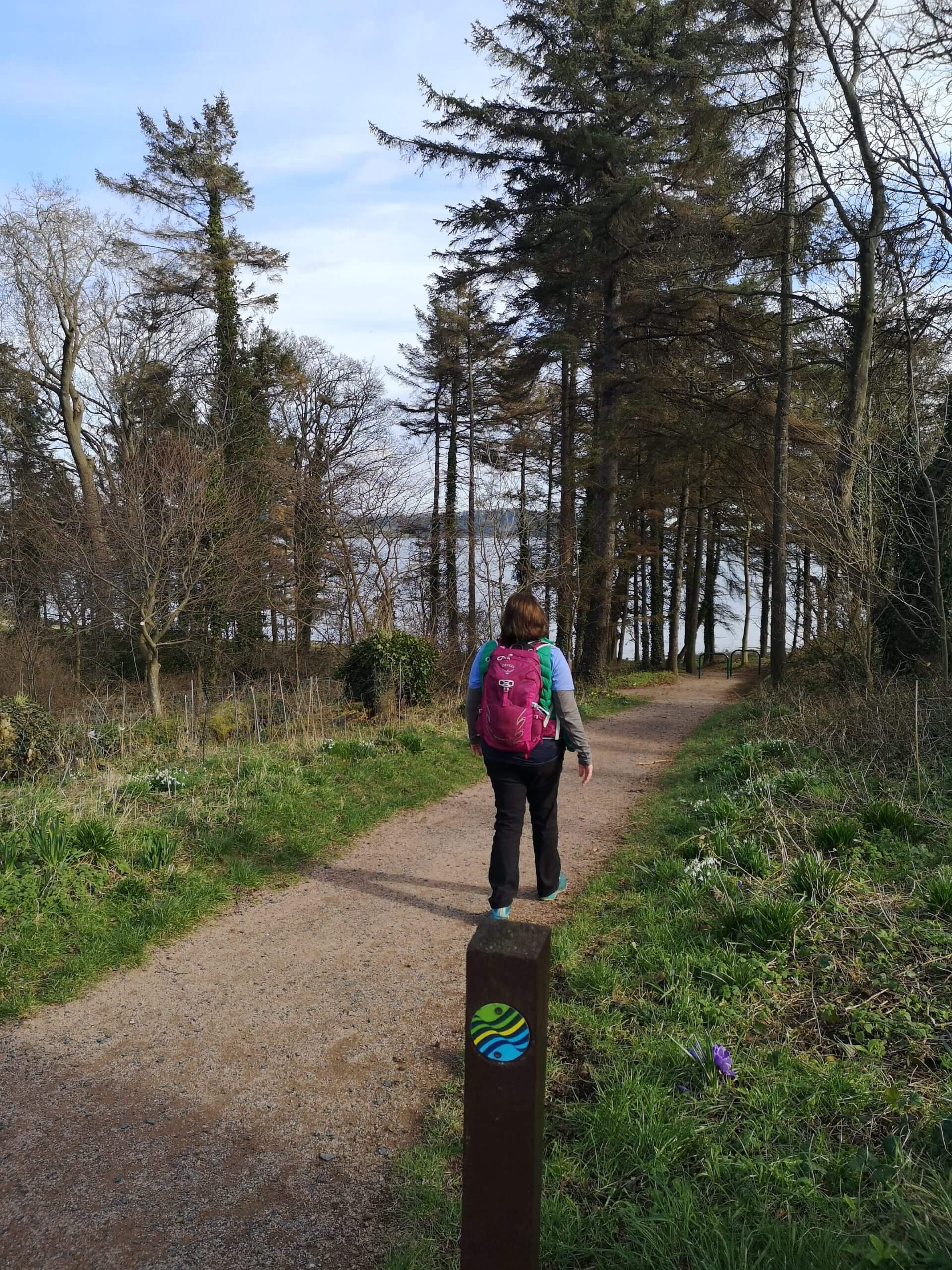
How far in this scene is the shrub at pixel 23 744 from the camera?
8.78 meters

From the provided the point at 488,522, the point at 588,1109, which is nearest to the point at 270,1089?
the point at 588,1109

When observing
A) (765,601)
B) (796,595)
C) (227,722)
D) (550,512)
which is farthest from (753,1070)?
(765,601)

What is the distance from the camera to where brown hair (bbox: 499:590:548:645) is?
4.45 metres

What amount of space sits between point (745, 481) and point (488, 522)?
7953 millimetres

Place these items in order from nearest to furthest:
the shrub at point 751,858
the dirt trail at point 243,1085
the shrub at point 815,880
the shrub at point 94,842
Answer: the dirt trail at point 243,1085, the shrub at point 815,880, the shrub at point 751,858, the shrub at point 94,842

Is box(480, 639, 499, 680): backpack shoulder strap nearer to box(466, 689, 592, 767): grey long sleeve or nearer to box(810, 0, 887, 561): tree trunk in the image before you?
box(466, 689, 592, 767): grey long sleeve

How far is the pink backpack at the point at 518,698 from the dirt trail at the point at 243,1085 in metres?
1.31

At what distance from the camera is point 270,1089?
10.7 feet

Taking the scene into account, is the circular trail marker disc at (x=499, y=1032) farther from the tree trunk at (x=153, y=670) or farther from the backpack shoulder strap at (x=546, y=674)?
the tree trunk at (x=153, y=670)

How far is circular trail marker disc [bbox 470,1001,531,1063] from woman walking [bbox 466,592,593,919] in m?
2.72

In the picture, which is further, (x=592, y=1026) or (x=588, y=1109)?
(x=592, y=1026)

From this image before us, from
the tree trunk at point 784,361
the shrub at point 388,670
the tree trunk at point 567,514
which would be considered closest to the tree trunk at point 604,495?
the tree trunk at point 567,514

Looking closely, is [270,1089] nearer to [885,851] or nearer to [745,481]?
[885,851]

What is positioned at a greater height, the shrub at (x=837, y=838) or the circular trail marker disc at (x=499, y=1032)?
the circular trail marker disc at (x=499, y=1032)
